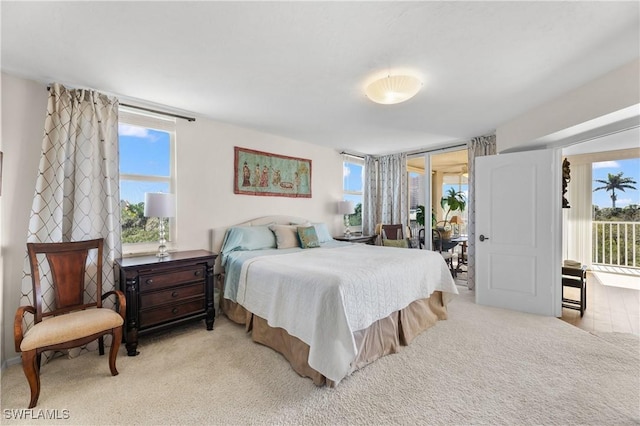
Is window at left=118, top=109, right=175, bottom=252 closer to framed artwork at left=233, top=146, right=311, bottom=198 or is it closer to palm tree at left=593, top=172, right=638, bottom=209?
framed artwork at left=233, top=146, right=311, bottom=198

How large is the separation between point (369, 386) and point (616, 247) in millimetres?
6175

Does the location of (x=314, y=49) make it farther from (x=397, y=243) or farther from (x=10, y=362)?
(x=10, y=362)

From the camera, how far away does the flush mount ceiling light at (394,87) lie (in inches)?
83.4

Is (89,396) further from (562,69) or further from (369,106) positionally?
(562,69)

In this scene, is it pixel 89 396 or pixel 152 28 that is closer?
pixel 152 28

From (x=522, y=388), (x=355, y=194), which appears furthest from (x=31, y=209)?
(x=355, y=194)

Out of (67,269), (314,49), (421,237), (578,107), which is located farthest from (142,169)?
(421,237)

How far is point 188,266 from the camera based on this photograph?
2691 millimetres

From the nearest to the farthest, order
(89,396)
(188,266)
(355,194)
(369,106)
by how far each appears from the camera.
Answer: (89,396), (188,266), (369,106), (355,194)

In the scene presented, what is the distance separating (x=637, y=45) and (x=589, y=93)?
597 mm

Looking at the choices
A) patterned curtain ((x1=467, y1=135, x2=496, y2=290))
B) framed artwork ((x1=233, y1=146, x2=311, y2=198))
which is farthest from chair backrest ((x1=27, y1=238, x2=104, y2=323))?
patterned curtain ((x1=467, y1=135, x2=496, y2=290))

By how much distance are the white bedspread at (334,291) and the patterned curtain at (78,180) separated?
1.40 meters

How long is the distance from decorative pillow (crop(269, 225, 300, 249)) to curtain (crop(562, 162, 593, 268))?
560 centimetres

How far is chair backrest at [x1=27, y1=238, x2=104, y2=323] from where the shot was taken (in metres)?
2.12
